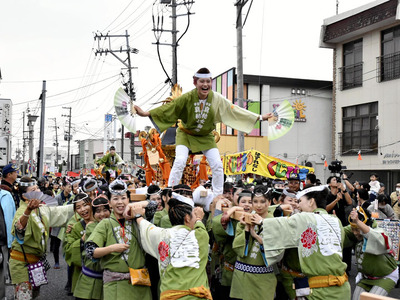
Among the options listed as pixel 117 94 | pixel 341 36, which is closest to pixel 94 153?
pixel 341 36

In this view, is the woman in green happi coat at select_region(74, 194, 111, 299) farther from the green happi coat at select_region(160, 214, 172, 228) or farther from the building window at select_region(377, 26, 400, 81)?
the building window at select_region(377, 26, 400, 81)

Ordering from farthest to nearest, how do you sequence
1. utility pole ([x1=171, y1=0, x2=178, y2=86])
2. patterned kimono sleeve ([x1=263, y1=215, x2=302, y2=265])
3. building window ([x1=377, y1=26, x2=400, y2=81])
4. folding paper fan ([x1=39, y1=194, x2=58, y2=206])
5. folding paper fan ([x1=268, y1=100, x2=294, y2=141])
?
building window ([x1=377, y1=26, x2=400, y2=81]) → utility pole ([x1=171, y1=0, x2=178, y2=86]) → folding paper fan ([x1=268, y1=100, x2=294, y2=141]) → folding paper fan ([x1=39, y1=194, x2=58, y2=206]) → patterned kimono sleeve ([x1=263, y1=215, x2=302, y2=265])

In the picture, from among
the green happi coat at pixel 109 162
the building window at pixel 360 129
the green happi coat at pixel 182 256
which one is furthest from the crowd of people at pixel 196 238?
the building window at pixel 360 129

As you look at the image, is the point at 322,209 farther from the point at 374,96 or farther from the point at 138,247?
the point at 374,96

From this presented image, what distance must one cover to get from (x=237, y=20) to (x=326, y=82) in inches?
602

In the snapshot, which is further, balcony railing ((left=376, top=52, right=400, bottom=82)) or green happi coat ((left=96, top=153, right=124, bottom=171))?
balcony railing ((left=376, top=52, right=400, bottom=82))

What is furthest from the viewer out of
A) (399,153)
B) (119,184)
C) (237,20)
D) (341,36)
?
(341,36)

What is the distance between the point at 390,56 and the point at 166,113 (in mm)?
16605

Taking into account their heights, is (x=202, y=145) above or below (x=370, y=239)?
above

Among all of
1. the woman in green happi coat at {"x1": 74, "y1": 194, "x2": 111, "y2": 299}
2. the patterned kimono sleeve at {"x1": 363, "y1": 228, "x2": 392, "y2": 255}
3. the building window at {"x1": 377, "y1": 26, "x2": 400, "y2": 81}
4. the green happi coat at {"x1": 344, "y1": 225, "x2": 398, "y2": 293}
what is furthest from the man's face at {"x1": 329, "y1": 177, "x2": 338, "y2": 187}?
the building window at {"x1": 377, "y1": 26, "x2": 400, "y2": 81}

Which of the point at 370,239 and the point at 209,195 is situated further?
the point at 209,195

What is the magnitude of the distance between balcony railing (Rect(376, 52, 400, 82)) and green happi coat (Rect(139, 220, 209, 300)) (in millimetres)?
18286

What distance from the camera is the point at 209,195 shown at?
5922 mm

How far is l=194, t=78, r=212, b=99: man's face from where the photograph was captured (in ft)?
19.5
